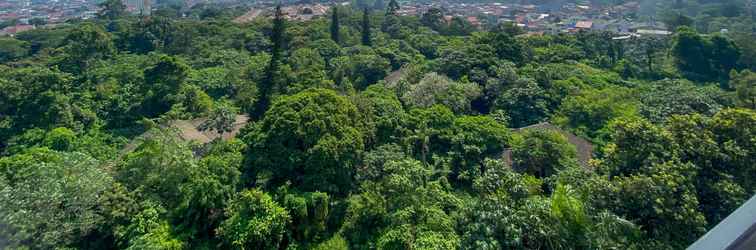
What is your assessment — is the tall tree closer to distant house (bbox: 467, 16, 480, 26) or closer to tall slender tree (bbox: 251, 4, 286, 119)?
tall slender tree (bbox: 251, 4, 286, 119)

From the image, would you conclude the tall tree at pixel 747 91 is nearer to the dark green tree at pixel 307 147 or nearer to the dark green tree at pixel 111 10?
the dark green tree at pixel 307 147

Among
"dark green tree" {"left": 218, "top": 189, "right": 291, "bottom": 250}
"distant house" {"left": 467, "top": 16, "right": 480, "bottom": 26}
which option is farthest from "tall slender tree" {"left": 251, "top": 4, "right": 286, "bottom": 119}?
"distant house" {"left": 467, "top": 16, "right": 480, "bottom": 26}

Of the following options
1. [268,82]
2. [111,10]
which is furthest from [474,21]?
[111,10]

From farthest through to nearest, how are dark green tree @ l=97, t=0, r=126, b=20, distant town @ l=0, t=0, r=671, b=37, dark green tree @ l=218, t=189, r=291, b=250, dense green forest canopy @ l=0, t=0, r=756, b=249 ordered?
dark green tree @ l=97, t=0, r=126, b=20 → distant town @ l=0, t=0, r=671, b=37 → dark green tree @ l=218, t=189, r=291, b=250 → dense green forest canopy @ l=0, t=0, r=756, b=249

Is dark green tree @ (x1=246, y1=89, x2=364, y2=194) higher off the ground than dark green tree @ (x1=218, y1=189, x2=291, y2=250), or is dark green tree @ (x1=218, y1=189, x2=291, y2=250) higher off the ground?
dark green tree @ (x1=246, y1=89, x2=364, y2=194)

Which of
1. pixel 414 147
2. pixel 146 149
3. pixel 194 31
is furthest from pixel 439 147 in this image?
pixel 194 31
